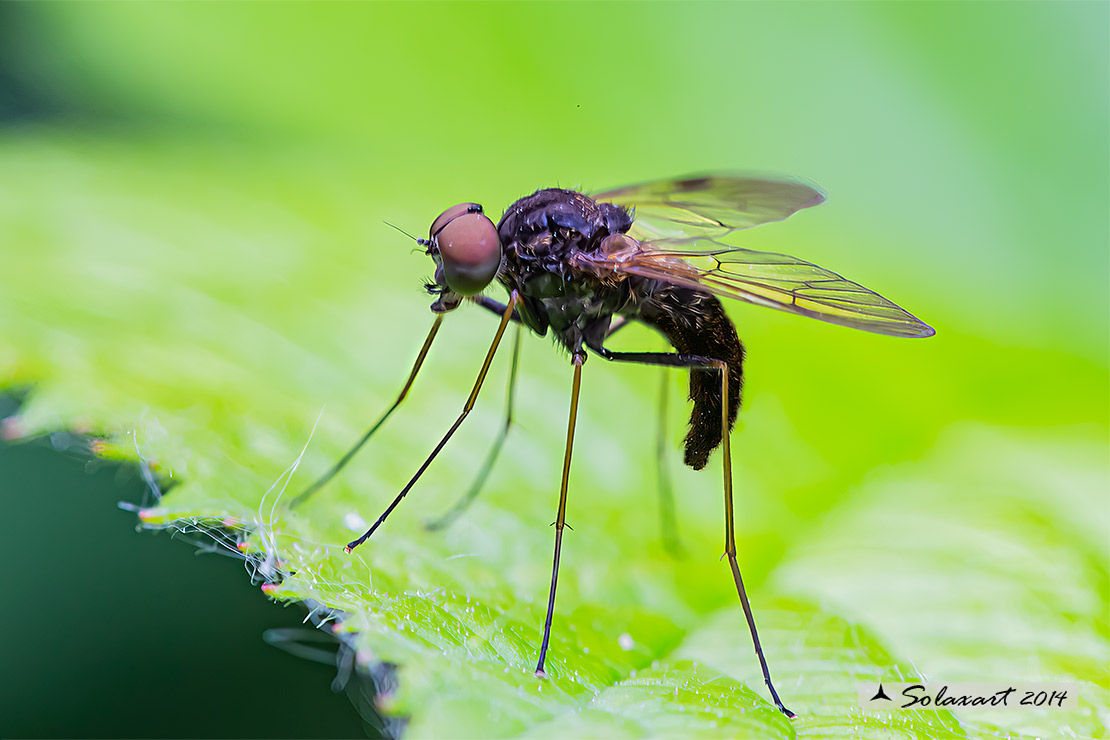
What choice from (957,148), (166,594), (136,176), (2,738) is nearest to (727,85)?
(957,148)

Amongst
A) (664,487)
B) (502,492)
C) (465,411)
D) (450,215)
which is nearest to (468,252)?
(450,215)

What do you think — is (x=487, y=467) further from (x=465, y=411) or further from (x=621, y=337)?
(x=621, y=337)

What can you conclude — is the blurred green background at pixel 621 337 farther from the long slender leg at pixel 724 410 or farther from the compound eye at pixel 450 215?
the compound eye at pixel 450 215

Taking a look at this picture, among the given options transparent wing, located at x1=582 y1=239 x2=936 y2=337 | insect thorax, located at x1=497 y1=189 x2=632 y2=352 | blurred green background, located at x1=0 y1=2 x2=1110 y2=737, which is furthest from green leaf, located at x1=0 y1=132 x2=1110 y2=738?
transparent wing, located at x1=582 y1=239 x2=936 y2=337

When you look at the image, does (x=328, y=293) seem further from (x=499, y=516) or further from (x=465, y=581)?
(x=465, y=581)

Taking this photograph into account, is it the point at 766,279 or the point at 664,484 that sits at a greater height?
the point at 766,279

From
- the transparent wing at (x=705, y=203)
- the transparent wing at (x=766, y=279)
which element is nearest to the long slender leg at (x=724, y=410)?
the transparent wing at (x=766, y=279)
